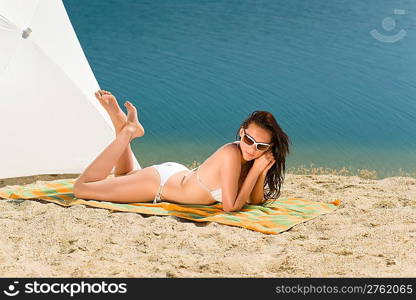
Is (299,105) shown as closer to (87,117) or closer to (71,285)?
(87,117)

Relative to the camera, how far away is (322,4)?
11.8 m

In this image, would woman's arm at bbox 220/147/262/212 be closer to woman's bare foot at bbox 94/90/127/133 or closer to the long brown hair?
the long brown hair

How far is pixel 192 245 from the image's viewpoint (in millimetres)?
3217

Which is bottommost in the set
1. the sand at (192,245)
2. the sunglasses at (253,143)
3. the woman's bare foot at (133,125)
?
the sand at (192,245)

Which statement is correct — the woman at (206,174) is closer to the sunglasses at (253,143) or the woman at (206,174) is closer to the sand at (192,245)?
the sunglasses at (253,143)

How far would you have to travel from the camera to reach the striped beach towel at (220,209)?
3.70m

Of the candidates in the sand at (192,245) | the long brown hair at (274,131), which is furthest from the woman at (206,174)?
the sand at (192,245)

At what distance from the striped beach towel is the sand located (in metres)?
0.07

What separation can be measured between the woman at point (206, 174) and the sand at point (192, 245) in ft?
0.84

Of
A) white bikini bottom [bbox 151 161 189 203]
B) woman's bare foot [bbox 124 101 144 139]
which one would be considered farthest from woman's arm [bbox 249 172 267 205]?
woman's bare foot [bbox 124 101 144 139]

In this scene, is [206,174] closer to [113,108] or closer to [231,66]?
[113,108]

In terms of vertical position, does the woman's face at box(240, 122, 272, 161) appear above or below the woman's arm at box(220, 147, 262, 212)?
above

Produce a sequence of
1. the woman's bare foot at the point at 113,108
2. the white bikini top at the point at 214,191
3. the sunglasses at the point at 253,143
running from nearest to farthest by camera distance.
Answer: the sunglasses at the point at 253,143
the white bikini top at the point at 214,191
the woman's bare foot at the point at 113,108

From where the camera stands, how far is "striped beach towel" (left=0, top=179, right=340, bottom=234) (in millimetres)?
3697
